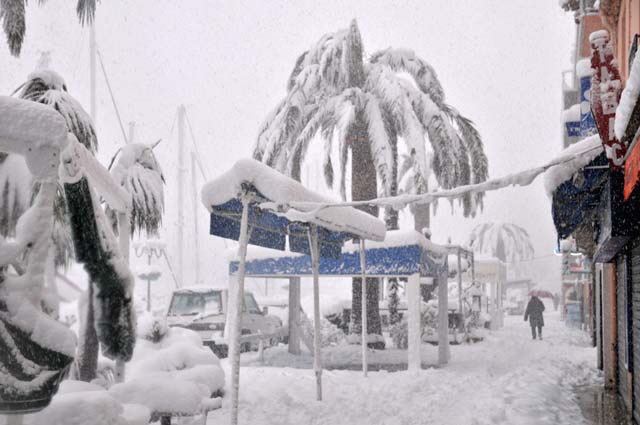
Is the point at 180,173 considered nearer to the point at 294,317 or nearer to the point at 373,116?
the point at 294,317

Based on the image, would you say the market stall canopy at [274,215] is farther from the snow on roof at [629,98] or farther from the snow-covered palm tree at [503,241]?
the snow-covered palm tree at [503,241]

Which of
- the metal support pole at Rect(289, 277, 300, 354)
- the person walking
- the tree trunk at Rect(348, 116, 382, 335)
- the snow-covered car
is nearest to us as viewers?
the snow-covered car

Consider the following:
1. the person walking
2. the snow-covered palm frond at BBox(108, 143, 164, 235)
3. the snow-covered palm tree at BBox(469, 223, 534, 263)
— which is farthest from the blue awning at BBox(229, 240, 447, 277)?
the snow-covered palm tree at BBox(469, 223, 534, 263)

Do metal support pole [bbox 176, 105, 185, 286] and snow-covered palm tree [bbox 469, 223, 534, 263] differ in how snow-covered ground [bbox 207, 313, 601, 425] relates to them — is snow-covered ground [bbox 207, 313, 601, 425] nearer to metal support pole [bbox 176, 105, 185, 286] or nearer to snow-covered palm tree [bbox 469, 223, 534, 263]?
metal support pole [bbox 176, 105, 185, 286]

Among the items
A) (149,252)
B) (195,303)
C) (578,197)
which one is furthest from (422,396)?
(149,252)

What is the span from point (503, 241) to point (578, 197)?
57503mm

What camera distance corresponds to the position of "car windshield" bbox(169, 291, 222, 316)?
18359 mm

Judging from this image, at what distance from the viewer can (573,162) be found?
25.2 ft

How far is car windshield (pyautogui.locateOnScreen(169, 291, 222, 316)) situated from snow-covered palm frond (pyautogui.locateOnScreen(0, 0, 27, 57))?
9.82 meters

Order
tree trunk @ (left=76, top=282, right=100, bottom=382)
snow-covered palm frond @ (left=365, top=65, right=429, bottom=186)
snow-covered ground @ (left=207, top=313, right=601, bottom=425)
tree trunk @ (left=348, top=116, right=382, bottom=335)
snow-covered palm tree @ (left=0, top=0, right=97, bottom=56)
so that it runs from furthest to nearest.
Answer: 1. tree trunk @ (left=348, top=116, right=382, bottom=335)
2. snow-covered palm frond @ (left=365, top=65, right=429, bottom=186)
3. snow-covered palm tree @ (left=0, top=0, right=97, bottom=56)
4. snow-covered ground @ (left=207, top=313, right=601, bottom=425)
5. tree trunk @ (left=76, top=282, right=100, bottom=382)

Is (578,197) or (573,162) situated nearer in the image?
(573,162)

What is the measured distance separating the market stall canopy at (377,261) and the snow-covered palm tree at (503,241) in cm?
4901

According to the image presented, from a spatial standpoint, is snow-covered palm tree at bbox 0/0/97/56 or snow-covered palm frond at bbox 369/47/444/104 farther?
snow-covered palm frond at bbox 369/47/444/104

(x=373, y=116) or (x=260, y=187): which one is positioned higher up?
(x=373, y=116)
